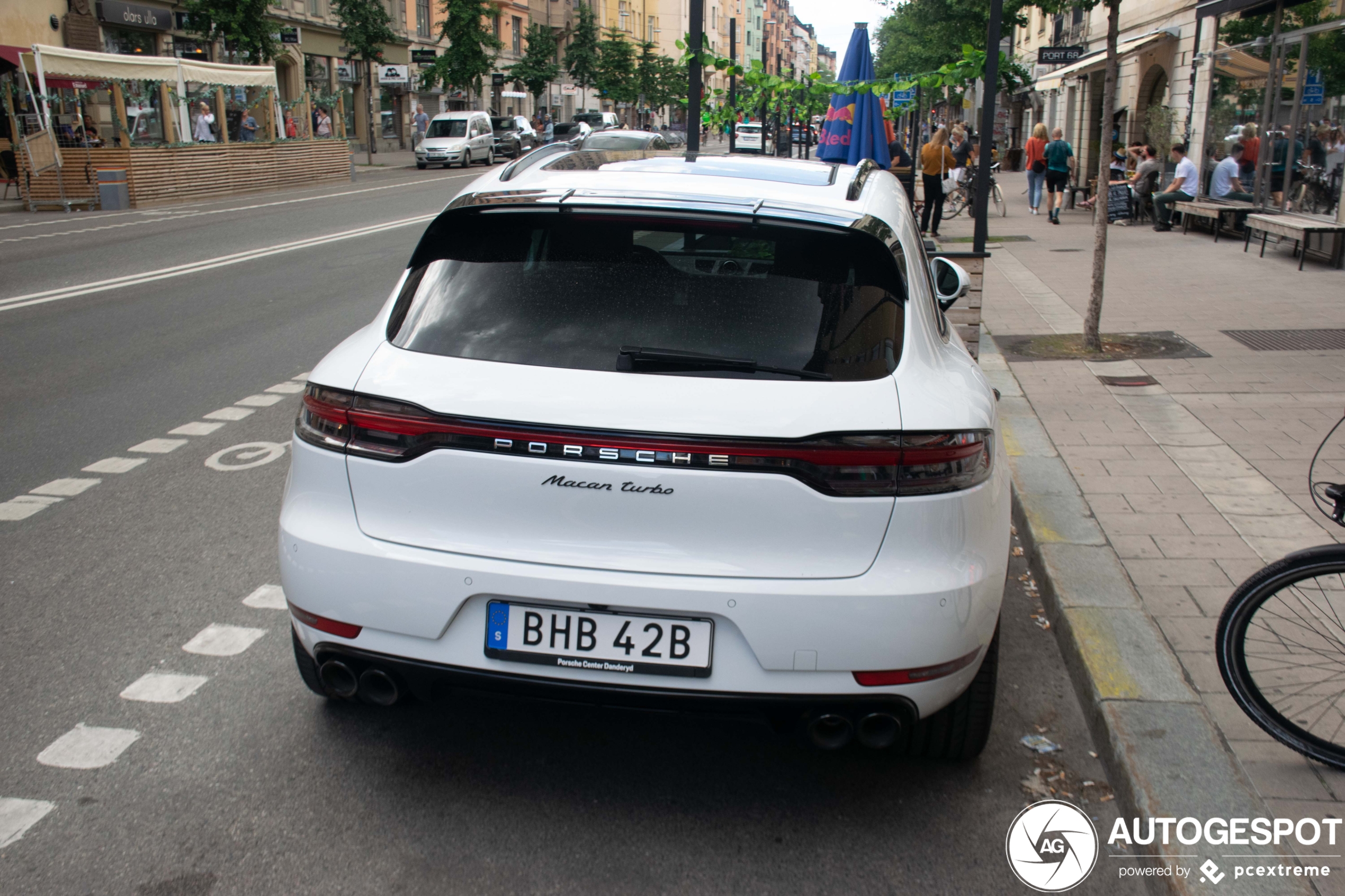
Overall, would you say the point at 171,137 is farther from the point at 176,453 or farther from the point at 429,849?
the point at 429,849

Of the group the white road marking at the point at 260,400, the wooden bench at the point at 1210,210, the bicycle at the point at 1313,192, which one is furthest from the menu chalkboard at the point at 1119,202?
the white road marking at the point at 260,400

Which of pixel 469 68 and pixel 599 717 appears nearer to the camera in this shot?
pixel 599 717

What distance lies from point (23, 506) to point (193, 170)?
23846 mm

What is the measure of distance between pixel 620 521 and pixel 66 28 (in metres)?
37.0

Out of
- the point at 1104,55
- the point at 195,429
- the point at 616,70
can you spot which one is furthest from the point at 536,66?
the point at 195,429

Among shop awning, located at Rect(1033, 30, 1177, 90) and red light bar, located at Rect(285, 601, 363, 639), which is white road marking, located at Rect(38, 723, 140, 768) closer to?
red light bar, located at Rect(285, 601, 363, 639)

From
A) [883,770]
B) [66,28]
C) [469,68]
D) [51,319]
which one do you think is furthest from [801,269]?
[469,68]

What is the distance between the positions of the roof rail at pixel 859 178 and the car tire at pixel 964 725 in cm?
124

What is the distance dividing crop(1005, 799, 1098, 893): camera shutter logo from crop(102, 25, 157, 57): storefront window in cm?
3778

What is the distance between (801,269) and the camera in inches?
116

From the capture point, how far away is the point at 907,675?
274 centimetres

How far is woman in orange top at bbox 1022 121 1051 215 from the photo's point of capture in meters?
23.8

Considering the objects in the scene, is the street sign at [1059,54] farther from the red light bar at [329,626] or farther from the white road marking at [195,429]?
the red light bar at [329,626]

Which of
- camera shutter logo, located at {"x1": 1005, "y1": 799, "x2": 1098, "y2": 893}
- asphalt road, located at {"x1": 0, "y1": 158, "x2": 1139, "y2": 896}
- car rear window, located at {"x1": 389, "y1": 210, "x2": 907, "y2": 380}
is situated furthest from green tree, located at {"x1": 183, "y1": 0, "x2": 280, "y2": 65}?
camera shutter logo, located at {"x1": 1005, "y1": 799, "x2": 1098, "y2": 893}
